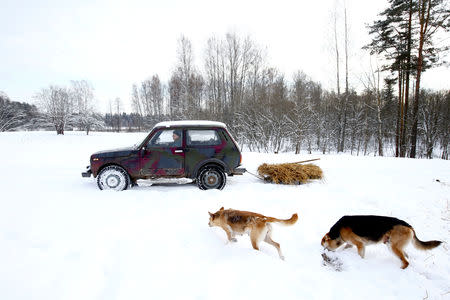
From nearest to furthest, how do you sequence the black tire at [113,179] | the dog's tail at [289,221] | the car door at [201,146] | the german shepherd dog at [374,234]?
the german shepherd dog at [374,234], the dog's tail at [289,221], the black tire at [113,179], the car door at [201,146]

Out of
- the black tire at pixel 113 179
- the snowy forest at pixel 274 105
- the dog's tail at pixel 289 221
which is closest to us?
the dog's tail at pixel 289 221

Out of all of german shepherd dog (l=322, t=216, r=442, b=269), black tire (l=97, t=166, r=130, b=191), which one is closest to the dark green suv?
A: black tire (l=97, t=166, r=130, b=191)

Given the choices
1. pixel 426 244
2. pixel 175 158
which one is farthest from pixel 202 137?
pixel 426 244

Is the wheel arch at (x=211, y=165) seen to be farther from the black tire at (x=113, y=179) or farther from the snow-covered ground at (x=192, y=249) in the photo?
the black tire at (x=113, y=179)

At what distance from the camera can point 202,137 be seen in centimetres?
564

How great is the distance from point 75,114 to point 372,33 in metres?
33.1

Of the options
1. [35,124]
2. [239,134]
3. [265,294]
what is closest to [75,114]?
[35,124]

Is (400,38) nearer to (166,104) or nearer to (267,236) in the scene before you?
(267,236)

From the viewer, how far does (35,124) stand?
2542 centimetres

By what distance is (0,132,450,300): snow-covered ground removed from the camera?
219cm

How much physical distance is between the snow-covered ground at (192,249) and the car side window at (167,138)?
49.5 inches

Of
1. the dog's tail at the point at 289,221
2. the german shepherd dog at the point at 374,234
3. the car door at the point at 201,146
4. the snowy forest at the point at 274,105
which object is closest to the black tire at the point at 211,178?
the car door at the point at 201,146

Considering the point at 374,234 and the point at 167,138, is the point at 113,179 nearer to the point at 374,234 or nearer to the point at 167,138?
the point at 167,138

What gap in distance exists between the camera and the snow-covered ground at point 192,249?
2193 millimetres
